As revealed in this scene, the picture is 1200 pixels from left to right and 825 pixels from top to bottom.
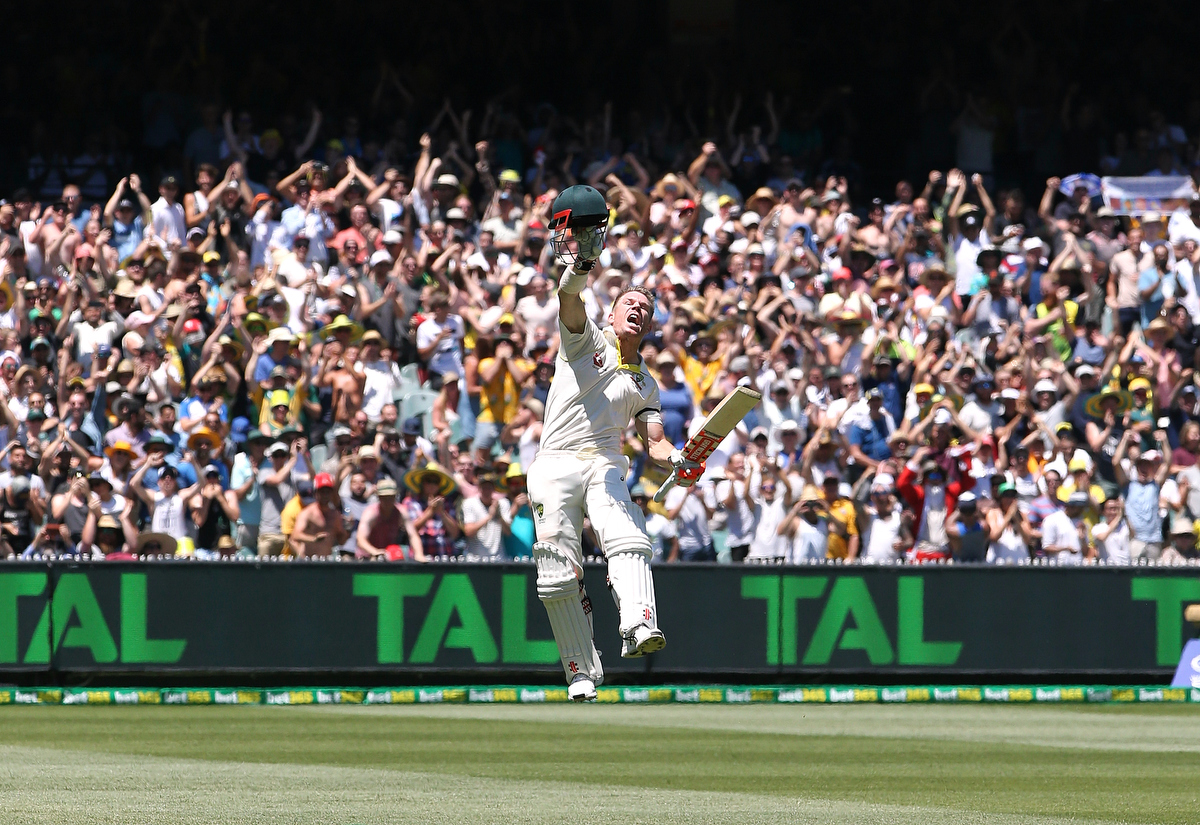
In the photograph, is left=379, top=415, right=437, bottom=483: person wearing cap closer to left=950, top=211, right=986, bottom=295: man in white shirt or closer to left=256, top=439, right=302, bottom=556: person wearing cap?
left=256, top=439, right=302, bottom=556: person wearing cap

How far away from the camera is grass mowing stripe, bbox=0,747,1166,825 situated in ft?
33.3

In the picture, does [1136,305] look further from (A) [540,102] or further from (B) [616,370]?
(B) [616,370]

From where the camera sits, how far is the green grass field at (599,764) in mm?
10586

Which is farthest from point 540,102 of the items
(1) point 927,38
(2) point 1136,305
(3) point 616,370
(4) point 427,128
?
(3) point 616,370

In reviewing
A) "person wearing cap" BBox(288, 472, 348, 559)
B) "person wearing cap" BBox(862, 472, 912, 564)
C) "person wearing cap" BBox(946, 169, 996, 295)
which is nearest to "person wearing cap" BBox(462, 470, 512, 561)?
"person wearing cap" BBox(288, 472, 348, 559)

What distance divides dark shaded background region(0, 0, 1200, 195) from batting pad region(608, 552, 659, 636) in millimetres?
14806

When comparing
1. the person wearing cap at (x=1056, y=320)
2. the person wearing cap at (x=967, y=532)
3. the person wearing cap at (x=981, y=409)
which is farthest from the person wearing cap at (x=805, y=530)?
the person wearing cap at (x=1056, y=320)

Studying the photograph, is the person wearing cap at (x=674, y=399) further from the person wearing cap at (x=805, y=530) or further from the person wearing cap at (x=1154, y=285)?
the person wearing cap at (x=1154, y=285)

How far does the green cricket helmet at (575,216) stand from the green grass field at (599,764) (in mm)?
3123

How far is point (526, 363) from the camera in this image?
63.5 ft

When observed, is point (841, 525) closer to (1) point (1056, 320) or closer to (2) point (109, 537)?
(1) point (1056, 320)

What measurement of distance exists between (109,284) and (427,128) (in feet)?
19.2

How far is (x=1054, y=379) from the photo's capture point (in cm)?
2033

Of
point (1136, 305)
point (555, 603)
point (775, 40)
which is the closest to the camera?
point (555, 603)
